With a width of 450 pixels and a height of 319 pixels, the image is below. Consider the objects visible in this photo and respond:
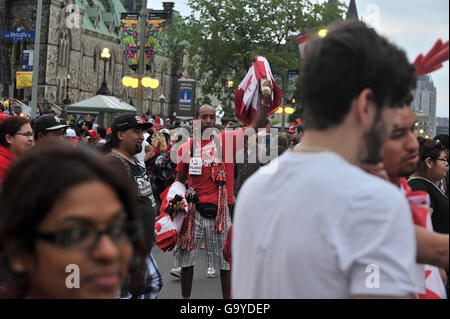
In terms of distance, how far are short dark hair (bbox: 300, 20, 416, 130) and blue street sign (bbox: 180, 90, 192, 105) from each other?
20.1m

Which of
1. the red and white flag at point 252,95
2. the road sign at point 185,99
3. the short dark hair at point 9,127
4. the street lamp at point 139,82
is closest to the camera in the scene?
the red and white flag at point 252,95

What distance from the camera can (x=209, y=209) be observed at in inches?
290

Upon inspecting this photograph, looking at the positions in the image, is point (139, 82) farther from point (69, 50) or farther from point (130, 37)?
point (69, 50)

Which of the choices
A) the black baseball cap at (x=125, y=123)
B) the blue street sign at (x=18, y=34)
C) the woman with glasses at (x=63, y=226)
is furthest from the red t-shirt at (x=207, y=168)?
the blue street sign at (x=18, y=34)

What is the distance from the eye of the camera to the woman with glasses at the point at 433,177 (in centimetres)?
498

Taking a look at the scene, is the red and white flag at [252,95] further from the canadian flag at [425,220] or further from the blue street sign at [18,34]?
the blue street sign at [18,34]

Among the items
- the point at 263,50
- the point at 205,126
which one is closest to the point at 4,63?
the point at 263,50

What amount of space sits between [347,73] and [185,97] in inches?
806

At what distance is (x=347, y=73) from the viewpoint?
5.99 ft

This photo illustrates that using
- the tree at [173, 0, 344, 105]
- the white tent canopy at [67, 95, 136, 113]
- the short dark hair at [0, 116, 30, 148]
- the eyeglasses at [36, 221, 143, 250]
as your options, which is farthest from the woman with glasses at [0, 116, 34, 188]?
the tree at [173, 0, 344, 105]

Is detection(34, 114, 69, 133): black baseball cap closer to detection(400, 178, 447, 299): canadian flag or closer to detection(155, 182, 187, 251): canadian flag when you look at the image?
detection(155, 182, 187, 251): canadian flag

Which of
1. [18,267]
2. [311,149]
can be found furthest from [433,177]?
[18,267]

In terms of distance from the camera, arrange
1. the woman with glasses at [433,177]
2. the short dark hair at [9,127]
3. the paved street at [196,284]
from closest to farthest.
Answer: the woman with glasses at [433,177] → the short dark hair at [9,127] → the paved street at [196,284]
